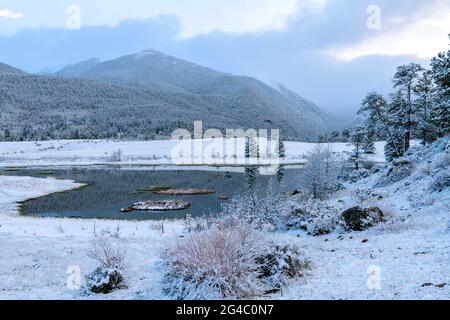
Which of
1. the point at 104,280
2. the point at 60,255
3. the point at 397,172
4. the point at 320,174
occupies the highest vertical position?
the point at 397,172

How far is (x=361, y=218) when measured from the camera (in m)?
15.5

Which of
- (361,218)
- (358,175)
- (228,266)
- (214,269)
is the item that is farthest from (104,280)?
(358,175)

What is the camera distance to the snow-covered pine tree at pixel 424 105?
3819 cm

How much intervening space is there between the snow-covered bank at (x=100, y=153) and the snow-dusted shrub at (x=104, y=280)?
59.7m

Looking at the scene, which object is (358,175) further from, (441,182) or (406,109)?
(441,182)

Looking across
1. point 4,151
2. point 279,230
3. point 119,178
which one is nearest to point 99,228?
point 279,230

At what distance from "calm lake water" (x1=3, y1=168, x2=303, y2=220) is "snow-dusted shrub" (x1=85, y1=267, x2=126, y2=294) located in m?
17.2

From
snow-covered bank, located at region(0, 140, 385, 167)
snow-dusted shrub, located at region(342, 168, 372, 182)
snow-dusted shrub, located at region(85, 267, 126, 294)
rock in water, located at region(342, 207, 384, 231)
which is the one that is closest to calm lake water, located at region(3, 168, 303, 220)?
snow-dusted shrub, located at region(342, 168, 372, 182)

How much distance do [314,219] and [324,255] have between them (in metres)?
4.47

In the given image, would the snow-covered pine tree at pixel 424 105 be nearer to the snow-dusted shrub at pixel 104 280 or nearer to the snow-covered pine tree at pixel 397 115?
the snow-covered pine tree at pixel 397 115

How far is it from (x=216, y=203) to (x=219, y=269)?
25143mm

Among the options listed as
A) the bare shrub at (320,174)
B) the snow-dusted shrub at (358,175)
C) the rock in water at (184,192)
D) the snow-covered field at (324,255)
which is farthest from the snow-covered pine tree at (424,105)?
the rock in water at (184,192)
